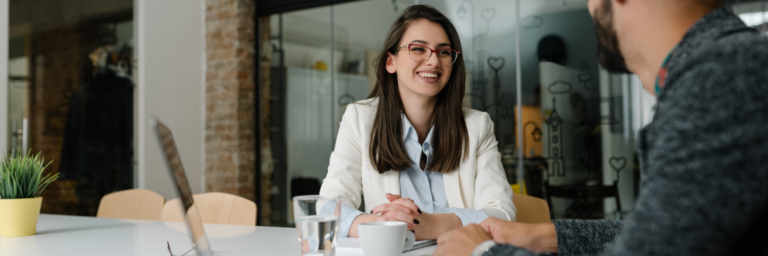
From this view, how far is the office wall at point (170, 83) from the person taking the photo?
11.7 ft

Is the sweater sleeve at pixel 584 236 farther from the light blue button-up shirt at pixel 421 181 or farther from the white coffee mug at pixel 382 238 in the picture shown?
the light blue button-up shirt at pixel 421 181

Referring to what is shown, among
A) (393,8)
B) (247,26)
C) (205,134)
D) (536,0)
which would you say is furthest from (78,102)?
(536,0)

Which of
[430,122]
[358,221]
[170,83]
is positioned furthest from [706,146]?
[170,83]

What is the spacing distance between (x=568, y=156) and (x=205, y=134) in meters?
2.64

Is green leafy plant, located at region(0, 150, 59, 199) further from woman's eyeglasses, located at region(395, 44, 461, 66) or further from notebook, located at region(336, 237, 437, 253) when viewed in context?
woman's eyeglasses, located at region(395, 44, 461, 66)

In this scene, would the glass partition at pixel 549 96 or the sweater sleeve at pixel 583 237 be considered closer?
the sweater sleeve at pixel 583 237

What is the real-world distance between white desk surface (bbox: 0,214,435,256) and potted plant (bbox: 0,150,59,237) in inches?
1.5

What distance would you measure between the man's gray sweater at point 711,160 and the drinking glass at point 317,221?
0.46 meters

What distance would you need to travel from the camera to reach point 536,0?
314 cm

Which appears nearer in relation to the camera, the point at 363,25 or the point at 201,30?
the point at 363,25

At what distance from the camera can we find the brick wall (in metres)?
3.96

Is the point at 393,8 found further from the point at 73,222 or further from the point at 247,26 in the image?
the point at 73,222

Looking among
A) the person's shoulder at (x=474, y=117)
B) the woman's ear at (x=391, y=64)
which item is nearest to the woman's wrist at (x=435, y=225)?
the person's shoulder at (x=474, y=117)

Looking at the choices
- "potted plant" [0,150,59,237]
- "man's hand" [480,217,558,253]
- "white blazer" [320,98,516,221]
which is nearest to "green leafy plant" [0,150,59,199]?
"potted plant" [0,150,59,237]
